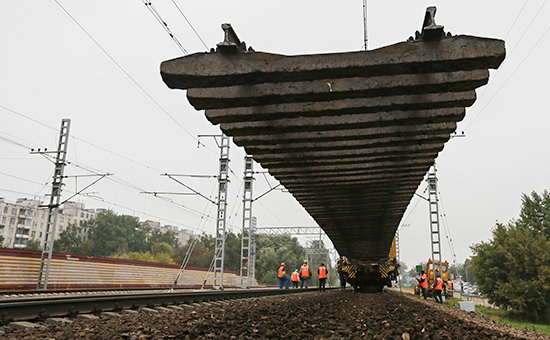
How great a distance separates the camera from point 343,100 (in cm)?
539

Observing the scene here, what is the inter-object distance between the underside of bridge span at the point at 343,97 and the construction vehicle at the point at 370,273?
33.6 ft

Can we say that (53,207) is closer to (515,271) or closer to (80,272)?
(80,272)

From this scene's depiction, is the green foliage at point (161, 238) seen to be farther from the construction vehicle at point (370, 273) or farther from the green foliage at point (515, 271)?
the construction vehicle at point (370, 273)

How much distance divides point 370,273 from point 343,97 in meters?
14.4

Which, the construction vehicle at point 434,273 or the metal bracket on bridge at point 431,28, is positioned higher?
the metal bracket on bridge at point 431,28

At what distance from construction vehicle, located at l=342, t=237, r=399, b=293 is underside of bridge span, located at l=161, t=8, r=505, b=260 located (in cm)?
1023

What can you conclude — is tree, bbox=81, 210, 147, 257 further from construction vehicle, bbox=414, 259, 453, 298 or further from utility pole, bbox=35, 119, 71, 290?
construction vehicle, bbox=414, 259, 453, 298

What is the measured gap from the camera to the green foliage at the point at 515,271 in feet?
112

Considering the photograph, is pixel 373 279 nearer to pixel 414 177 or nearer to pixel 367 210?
pixel 367 210

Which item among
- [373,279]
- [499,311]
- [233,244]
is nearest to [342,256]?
[373,279]

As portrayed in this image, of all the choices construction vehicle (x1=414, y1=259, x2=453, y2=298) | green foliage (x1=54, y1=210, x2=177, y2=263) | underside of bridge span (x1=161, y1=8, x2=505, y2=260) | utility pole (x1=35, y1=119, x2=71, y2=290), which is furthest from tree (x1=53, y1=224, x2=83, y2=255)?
underside of bridge span (x1=161, y1=8, x2=505, y2=260)

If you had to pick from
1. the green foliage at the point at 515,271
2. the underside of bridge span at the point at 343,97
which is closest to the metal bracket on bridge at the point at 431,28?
the underside of bridge span at the point at 343,97

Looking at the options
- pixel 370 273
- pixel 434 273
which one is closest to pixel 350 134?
pixel 370 273

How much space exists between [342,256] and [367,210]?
910 cm
